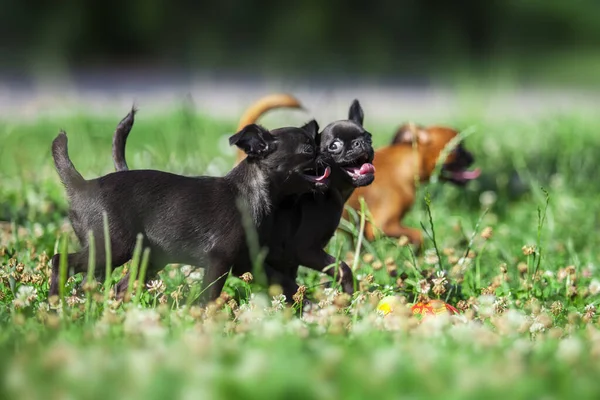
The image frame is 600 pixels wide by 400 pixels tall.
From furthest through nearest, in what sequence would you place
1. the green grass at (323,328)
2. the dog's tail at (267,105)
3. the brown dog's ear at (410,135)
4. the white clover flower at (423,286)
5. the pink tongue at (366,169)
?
the brown dog's ear at (410,135) → the dog's tail at (267,105) → the pink tongue at (366,169) → the white clover flower at (423,286) → the green grass at (323,328)

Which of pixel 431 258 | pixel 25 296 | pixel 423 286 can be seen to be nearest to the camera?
pixel 25 296

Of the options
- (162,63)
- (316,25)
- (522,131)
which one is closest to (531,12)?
(316,25)

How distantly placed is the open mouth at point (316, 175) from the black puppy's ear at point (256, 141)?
0.58 ft

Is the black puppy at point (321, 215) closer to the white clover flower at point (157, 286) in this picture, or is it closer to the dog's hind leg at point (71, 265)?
the white clover flower at point (157, 286)

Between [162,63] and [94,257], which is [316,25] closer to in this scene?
[162,63]

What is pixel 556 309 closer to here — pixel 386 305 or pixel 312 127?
pixel 386 305

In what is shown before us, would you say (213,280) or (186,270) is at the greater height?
(213,280)

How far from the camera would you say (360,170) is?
393 centimetres

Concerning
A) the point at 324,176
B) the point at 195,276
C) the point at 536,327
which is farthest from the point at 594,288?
the point at 195,276

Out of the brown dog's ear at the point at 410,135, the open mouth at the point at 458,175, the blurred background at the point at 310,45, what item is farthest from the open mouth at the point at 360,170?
the blurred background at the point at 310,45

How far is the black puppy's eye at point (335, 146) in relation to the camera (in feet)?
12.8

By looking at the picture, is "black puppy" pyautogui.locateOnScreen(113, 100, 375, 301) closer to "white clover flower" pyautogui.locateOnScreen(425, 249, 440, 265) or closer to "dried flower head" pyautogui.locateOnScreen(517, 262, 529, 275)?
"white clover flower" pyautogui.locateOnScreen(425, 249, 440, 265)

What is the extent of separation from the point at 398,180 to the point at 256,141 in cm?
210

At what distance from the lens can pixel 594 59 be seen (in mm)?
16750
